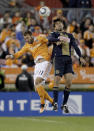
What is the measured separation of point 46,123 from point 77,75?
3809 millimetres

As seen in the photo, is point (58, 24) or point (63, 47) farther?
point (63, 47)

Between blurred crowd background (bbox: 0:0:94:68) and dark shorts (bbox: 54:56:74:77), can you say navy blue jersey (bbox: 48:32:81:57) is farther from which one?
blurred crowd background (bbox: 0:0:94:68)

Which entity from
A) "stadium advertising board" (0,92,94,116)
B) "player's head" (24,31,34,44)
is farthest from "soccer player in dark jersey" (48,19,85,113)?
"stadium advertising board" (0,92,94,116)

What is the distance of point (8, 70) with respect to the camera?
19.1 m

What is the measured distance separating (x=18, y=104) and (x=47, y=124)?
1.99 m

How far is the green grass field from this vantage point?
1491 cm

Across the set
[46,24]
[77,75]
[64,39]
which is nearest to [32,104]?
[77,75]

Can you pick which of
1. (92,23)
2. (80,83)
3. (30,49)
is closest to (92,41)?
(92,23)

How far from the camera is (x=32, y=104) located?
695 inches

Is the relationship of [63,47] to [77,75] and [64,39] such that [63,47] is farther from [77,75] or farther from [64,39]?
[77,75]

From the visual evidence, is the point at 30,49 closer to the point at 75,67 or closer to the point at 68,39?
the point at 68,39

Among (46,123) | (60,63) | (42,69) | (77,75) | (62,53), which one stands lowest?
(46,123)

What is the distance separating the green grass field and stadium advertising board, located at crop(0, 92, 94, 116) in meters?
0.31

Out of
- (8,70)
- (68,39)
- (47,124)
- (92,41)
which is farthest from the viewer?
(92,41)
